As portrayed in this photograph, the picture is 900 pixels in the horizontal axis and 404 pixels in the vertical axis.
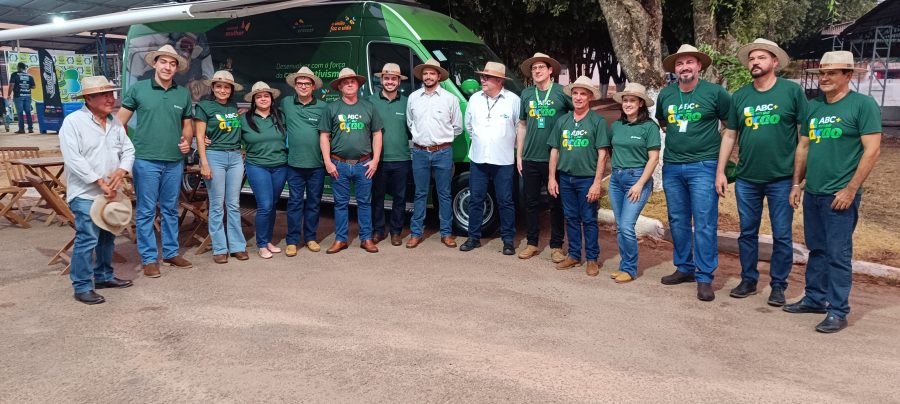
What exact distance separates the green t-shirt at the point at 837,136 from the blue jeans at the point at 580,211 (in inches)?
72.7

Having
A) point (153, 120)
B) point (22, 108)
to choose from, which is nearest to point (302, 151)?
point (153, 120)

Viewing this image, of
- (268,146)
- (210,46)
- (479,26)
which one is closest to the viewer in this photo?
(268,146)

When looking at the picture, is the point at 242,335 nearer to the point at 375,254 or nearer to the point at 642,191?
the point at 375,254

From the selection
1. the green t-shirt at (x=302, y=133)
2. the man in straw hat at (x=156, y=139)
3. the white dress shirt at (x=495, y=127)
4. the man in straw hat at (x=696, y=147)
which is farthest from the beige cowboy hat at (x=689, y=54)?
the man in straw hat at (x=156, y=139)

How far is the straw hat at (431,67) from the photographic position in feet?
22.6

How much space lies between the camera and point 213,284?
597 centimetres

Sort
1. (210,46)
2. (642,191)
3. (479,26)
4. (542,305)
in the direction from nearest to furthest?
(542,305) → (642,191) → (210,46) → (479,26)

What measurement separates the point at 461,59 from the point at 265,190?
8.65 feet

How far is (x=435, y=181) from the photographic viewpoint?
7.28 metres

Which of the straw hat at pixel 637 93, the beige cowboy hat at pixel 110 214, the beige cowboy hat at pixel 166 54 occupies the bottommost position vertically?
the beige cowboy hat at pixel 110 214

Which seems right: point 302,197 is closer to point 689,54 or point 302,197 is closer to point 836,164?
point 689,54

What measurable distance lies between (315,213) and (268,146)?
84 cm

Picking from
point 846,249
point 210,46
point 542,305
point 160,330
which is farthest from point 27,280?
point 846,249

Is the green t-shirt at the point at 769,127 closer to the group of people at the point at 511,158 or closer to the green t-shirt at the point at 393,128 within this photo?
the group of people at the point at 511,158
